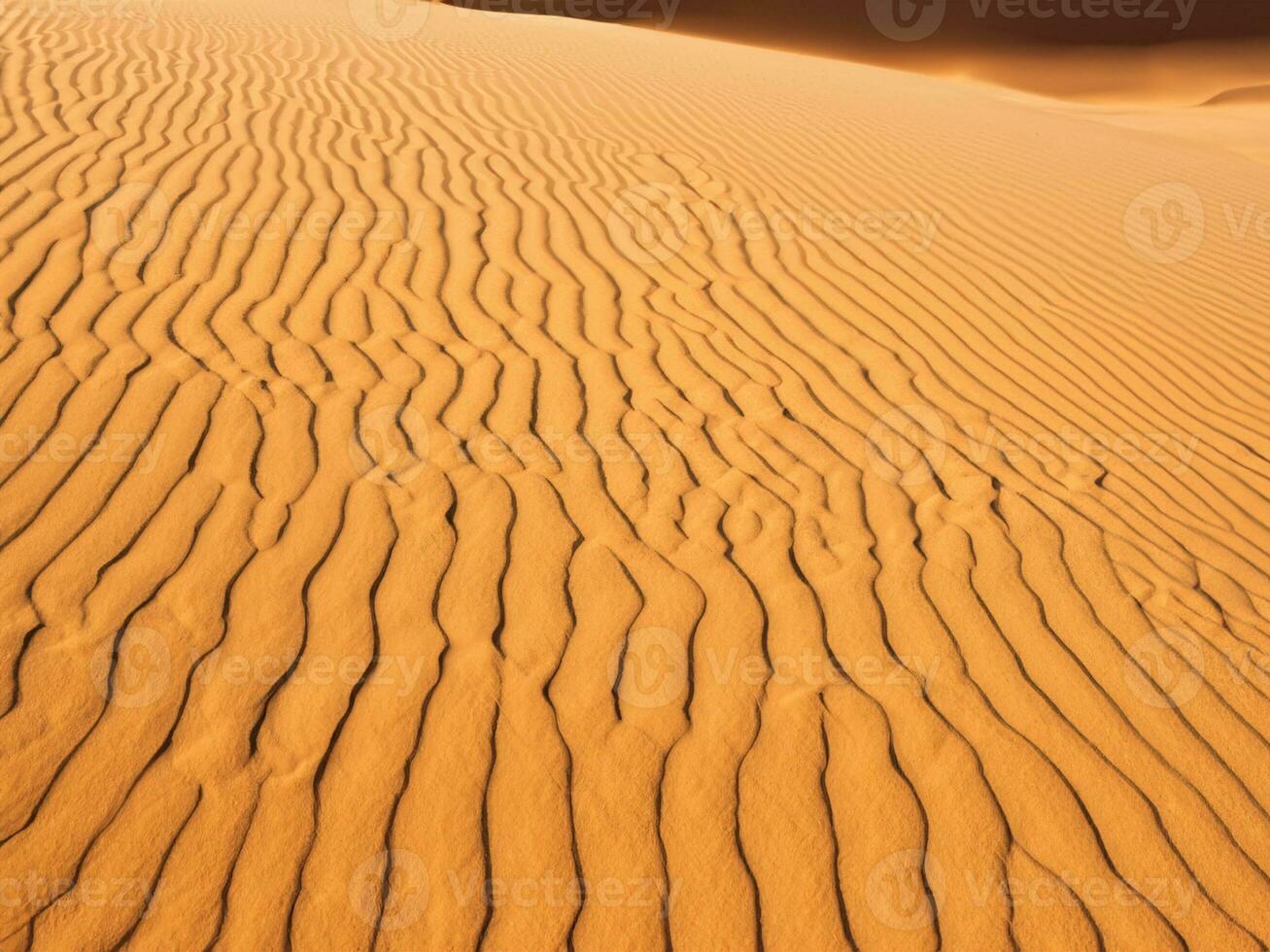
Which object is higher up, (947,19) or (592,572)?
(592,572)

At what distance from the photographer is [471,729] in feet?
8.20

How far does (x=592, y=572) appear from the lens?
120 inches

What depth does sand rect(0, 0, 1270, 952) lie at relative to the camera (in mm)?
2225

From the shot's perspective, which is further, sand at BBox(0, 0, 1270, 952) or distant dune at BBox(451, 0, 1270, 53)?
distant dune at BBox(451, 0, 1270, 53)

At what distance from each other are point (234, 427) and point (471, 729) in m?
1.60

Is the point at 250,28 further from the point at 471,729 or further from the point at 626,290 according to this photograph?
the point at 471,729

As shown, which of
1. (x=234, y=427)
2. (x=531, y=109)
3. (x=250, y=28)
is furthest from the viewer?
(x=250, y=28)

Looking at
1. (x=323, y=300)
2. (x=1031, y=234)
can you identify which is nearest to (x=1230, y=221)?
(x=1031, y=234)

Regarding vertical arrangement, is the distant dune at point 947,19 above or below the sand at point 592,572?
below

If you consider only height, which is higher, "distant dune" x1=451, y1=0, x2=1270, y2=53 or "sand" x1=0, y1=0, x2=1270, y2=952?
"sand" x1=0, y1=0, x2=1270, y2=952

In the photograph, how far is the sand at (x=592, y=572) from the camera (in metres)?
2.22

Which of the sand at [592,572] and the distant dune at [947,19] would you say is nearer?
the sand at [592,572]

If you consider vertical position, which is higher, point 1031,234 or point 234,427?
point 234,427

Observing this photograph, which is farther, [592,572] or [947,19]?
[947,19]
